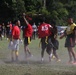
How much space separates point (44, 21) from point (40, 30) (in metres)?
0.54

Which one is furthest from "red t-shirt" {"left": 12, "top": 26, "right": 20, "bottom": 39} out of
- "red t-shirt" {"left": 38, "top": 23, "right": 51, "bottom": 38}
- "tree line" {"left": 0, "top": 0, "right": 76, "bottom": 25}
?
"tree line" {"left": 0, "top": 0, "right": 76, "bottom": 25}

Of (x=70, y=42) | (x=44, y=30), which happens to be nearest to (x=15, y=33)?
(x=44, y=30)

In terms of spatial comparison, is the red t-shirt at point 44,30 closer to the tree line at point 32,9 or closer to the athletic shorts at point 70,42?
the athletic shorts at point 70,42

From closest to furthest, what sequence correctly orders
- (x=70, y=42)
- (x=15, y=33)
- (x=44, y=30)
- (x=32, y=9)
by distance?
(x=70, y=42) < (x=44, y=30) < (x=15, y=33) < (x=32, y=9)

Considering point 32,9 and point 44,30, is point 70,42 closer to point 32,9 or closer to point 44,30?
point 44,30

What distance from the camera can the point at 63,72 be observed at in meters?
12.6

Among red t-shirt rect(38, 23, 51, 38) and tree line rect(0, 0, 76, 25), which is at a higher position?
red t-shirt rect(38, 23, 51, 38)

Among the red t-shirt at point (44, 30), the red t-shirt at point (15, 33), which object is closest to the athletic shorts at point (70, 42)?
the red t-shirt at point (44, 30)

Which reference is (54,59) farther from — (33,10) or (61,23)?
(61,23)

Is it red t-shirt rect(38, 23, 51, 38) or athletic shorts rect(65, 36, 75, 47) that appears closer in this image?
athletic shorts rect(65, 36, 75, 47)

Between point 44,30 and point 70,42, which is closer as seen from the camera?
point 70,42

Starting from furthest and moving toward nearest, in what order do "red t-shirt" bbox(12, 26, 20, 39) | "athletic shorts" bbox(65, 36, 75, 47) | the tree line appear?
the tree line, "red t-shirt" bbox(12, 26, 20, 39), "athletic shorts" bbox(65, 36, 75, 47)

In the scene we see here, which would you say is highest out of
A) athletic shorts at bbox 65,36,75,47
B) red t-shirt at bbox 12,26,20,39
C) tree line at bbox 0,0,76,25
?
red t-shirt at bbox 12,26,20,39

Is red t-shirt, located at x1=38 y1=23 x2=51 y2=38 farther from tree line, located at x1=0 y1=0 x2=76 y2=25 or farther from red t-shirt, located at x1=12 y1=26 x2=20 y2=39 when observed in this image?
tree line, located at x1=0 y1=0 x2=76 y2=25
